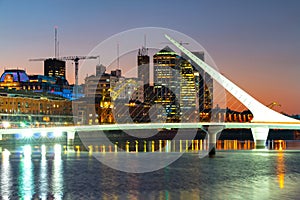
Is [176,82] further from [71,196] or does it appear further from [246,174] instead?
[71,196]

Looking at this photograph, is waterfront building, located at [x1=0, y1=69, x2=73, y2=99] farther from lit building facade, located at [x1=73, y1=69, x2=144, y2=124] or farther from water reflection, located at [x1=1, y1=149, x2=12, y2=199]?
water reflection, located at [x1=1, y1=149, x2=12, y2=199]

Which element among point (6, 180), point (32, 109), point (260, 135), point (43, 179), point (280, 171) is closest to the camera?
point (6, 180)

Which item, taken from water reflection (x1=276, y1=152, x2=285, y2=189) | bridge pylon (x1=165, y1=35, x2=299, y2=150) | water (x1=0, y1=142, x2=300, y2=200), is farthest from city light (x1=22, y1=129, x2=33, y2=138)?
water reflection (x1=276, y1=152, x2=285, y2=189)

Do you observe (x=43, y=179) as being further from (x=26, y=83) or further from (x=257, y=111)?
(x=26, y=83)

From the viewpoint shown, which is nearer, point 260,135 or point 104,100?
point 260,135

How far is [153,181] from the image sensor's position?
84.6ft

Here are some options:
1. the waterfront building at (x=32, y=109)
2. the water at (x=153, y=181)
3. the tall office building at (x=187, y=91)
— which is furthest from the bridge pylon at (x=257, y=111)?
the tall office building at (x=187, y=91)

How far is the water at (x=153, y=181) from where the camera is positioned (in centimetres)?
2145

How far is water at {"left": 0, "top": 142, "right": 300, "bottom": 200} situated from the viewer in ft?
70.4

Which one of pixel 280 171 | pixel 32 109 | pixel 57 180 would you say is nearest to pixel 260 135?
pixel 280 171

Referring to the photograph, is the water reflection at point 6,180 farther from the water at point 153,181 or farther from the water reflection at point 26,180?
the water reflection at point 26,180

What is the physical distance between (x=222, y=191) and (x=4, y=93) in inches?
2816

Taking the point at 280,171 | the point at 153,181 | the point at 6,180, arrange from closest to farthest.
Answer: the point at 153,181 < the point at 6,180 < the point at 280,171

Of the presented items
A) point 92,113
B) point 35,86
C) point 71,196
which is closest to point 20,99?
point 92,113
